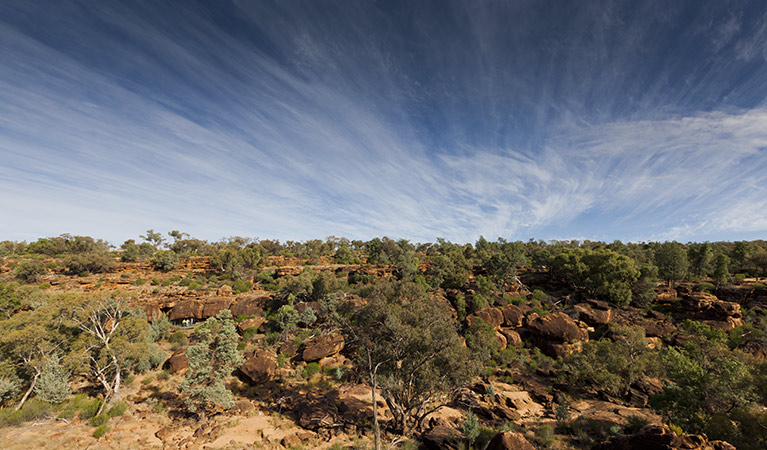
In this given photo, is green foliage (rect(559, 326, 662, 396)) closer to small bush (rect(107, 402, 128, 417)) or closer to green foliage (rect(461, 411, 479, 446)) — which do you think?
green foliage (rect(461, 411, 479, 446))

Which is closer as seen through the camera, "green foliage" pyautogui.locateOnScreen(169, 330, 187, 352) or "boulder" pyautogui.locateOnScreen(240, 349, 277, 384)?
"boulder" pyautogui.locateOnScreen(240, 349, 277, 384)

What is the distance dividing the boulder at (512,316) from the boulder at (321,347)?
2301 centimetres

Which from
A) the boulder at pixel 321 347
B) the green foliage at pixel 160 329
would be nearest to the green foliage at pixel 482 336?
the boulder at pixel 321 347

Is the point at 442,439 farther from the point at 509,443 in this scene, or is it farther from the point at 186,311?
the point at 186,311

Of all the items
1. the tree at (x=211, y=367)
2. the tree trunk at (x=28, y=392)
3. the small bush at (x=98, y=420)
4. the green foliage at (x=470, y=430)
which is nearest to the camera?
the green foliage at (x=470, y=430)

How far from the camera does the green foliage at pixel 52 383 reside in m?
16.3

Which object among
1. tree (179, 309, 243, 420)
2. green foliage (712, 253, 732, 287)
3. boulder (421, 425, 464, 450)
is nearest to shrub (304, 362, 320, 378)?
tree (179, 309, 243, 420)

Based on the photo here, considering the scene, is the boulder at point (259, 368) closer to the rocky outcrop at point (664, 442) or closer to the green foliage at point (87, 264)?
the rocky outcrop at point (664, 442)

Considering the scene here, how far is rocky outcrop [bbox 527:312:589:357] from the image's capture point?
3130 centimetres

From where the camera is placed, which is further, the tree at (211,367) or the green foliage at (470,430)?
the tree at (211,367)

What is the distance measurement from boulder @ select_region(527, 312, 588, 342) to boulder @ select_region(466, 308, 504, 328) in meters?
3.70

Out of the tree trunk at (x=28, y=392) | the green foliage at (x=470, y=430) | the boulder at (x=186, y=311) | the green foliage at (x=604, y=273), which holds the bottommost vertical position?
the tree trunk at (x=28, y=392)

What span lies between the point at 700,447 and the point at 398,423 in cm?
1352

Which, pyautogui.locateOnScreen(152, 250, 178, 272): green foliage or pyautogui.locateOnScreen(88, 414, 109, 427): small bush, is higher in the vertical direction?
pyautogui.locateOnScreen(152, 250, 178, 272): green foliage
